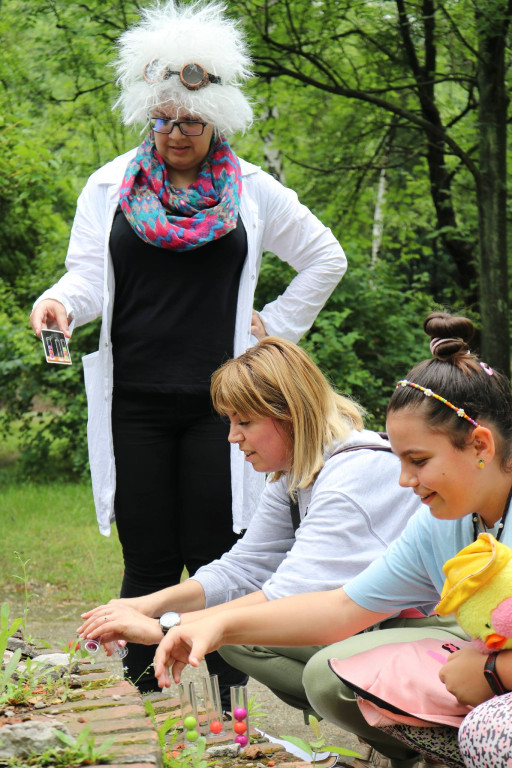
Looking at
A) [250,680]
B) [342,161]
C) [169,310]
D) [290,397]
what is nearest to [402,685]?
[290,397]

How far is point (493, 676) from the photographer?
2.11m

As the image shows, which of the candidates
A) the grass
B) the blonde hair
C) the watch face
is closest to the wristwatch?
the watch face

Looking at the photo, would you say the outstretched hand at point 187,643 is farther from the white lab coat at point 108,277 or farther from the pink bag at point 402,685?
the white lab coat at point 108,277

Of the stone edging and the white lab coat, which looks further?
the white lab coat

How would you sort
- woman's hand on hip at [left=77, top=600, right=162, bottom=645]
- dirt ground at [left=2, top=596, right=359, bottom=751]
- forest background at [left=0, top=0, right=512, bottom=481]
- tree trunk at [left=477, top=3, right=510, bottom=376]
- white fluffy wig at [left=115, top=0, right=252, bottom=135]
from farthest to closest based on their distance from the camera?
1. forest background at [left=0, top=0, right=512, bottom=481]
2. tree trunk at [left=477, top=3, right=510, bottom=376]
3. dirt ground at [left=2, top=596, right=359, bottom=751]
4. white fluffy wig at [left=115, top=0, right=252, bottom=135]
5. woman's hand on hip at [left=77, top=600, right=162, bottom=645]

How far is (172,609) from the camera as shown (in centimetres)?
274

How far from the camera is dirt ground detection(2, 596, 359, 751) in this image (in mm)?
3475

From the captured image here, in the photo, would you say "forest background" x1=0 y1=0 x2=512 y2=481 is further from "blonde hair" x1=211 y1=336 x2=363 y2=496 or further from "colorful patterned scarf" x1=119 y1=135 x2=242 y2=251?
"blonde hair" x1=211 y1=336 x2=363 y2=496

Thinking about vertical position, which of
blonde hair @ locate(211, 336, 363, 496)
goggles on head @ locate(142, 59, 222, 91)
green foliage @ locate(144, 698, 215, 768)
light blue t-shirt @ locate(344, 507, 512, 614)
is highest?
goggles on head @ locate(142, 59, 222, 91)

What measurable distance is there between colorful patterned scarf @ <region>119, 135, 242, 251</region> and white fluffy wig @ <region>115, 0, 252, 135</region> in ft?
0.41

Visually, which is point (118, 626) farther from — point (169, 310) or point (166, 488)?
point (169, 310)

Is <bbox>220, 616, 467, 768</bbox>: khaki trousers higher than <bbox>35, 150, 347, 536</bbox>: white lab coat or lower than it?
lower

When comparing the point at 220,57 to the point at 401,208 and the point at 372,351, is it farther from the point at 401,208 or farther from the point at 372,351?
the point at 401,208

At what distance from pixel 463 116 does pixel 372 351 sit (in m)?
2.60
